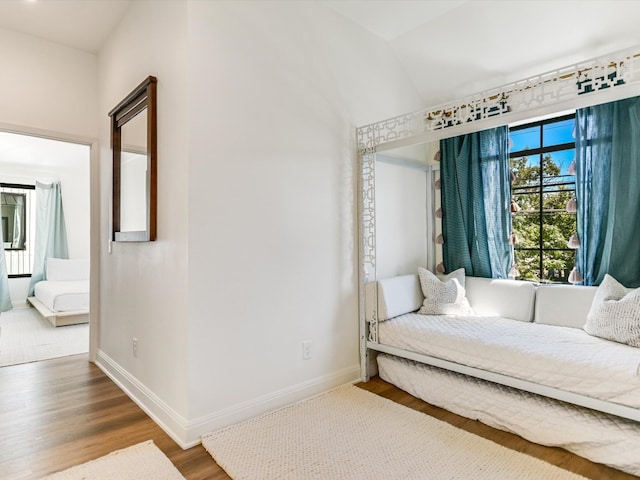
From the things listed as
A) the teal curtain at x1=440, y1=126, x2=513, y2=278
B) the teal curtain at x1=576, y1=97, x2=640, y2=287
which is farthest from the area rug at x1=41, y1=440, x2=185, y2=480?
the teal curtain at x1=576, y1=97, x2=640, y2=287

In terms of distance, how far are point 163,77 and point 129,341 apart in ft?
6.24

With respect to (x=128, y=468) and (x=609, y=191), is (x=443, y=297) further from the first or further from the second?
(x=128, y=468)

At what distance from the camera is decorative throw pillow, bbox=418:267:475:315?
10.7 feet

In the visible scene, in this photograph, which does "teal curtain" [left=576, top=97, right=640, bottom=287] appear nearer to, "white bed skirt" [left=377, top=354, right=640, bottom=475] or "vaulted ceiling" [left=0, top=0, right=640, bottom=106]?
"vaulted ceiling" [left=0, top=0, right=640, bottom=106]

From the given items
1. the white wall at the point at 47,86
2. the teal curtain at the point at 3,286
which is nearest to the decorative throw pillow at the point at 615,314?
the white wall at the point at 47,86

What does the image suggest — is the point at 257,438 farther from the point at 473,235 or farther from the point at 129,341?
the point at 473,235

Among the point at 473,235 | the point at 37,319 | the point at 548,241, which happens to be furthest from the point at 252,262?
the point at 37,319

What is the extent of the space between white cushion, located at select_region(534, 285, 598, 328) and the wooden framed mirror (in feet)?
9.62

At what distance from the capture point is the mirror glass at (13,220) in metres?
6.59

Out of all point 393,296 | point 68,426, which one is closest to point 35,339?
point 68,426

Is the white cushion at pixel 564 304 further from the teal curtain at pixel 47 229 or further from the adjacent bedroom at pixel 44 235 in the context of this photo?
the teal curtain at pixel 47 229

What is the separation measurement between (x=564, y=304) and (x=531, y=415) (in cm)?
109

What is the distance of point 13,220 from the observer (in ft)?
22.0

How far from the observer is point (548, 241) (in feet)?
11.1
